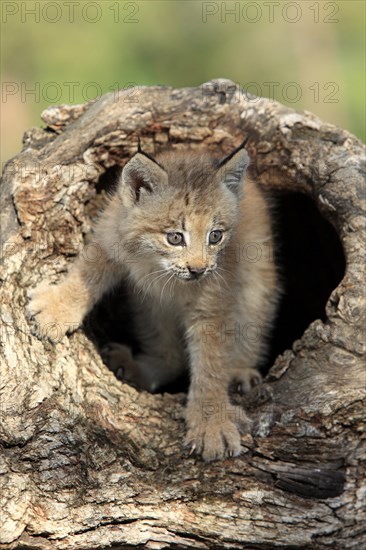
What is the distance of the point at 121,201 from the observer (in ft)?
13.0

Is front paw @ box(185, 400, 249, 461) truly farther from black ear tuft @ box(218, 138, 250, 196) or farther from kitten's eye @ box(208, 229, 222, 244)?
black ear tuft @ box(218, 138, 250, 196)

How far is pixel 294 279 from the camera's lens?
539cm

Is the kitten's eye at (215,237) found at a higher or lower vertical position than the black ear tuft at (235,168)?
lower

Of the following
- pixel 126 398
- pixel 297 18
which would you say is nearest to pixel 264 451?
pixel 126 398

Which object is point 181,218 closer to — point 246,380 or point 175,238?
point 175,238

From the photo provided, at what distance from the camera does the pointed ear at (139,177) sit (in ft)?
11.9

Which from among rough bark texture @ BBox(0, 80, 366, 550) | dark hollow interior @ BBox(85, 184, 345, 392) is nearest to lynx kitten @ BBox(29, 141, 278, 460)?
rough bark texture @ BBox(0, 80, 366, 550)

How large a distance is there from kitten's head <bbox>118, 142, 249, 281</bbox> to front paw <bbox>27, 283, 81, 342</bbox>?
0.48 metres

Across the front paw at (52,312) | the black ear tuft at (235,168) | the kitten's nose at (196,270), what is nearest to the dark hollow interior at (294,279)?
the front paw at (52,312)

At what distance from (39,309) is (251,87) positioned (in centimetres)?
437

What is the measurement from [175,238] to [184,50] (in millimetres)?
4457

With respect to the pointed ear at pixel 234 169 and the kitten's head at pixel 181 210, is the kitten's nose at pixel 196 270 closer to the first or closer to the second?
the kitten's head at pixel 181 210

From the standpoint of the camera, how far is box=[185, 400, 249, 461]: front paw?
11.9 ft

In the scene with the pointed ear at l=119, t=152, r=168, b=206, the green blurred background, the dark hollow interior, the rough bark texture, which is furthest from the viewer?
the green blurred background
